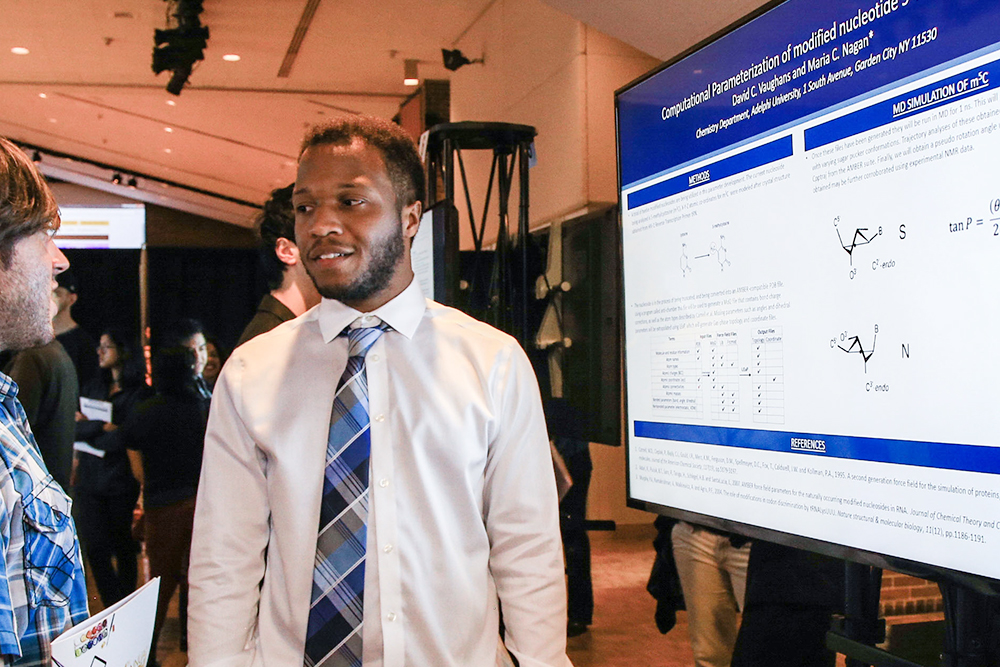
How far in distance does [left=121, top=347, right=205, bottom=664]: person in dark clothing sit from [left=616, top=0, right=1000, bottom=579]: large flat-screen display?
7.23 ft

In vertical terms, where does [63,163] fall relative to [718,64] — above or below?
above

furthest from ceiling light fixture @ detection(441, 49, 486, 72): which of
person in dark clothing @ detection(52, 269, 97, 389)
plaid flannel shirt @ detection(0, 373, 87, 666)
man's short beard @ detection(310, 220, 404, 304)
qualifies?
plaid flannel shirt @ detection(0, 373, 87, 666)

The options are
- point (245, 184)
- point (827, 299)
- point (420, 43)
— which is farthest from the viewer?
point (245, 184)

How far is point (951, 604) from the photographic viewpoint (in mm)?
1157

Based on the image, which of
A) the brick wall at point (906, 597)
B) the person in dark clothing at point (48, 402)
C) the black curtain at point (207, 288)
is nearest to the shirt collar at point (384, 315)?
the person in dark clothing at point (48, 402)

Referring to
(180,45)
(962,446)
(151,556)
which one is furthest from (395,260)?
(180,45)

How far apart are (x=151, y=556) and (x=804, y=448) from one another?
2.84 metres

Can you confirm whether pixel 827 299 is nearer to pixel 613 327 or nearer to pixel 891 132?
pixel 891 132

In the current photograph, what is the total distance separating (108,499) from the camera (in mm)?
3754

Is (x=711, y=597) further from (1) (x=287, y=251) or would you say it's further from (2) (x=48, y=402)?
(2) (x=48, y=402)

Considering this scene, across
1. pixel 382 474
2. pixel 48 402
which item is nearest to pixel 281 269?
pixel 48 402

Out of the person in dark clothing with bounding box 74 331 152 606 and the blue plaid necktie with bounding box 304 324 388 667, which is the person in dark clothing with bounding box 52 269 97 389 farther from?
the blue plaid necktie with bounding box 304 324 388 667

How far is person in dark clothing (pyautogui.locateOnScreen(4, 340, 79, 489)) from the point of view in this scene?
2760 millimetres

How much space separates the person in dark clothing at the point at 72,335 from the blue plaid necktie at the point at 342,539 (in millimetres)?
2704
